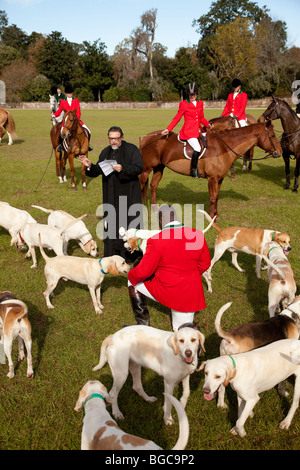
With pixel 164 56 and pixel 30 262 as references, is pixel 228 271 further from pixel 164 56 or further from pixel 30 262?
pixel 164 56

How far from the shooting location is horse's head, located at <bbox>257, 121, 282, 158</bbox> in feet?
29.0

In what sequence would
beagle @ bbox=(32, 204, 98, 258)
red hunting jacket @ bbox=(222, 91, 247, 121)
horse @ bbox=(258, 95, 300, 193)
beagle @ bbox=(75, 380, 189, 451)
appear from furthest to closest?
red hunting jacket @ bbox=(222, 91, 247, 121)
horse @ bbox=(258, 95, 300, 193)
beagle @ bbox=(32, 204, 98, 258)
beagle @ bbox=(75, 380, 189, 451)

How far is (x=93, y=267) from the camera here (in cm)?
495

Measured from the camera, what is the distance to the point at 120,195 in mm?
5930

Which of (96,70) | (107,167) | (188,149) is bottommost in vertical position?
(107,167)

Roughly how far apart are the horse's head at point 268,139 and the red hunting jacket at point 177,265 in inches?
240

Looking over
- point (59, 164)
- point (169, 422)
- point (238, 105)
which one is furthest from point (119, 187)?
point (238, 105)

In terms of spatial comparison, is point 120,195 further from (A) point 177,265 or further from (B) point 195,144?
(B) point 195,144

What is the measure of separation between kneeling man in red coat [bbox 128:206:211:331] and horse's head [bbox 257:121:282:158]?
6.07 m

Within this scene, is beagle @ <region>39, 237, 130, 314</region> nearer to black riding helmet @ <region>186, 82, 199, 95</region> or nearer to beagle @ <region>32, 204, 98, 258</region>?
beagle @ <region>32, 204, 98, 258</region>

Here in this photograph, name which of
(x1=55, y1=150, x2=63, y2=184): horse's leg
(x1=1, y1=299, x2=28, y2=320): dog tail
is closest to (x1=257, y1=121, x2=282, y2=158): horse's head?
(x1=55, y1=150, x2=63, y2=184): horse's leg

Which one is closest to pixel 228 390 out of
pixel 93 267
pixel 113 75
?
pixel 93 267

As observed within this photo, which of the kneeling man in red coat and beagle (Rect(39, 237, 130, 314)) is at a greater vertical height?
the kneeling man in red coat

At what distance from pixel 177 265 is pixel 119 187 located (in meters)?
2.51
